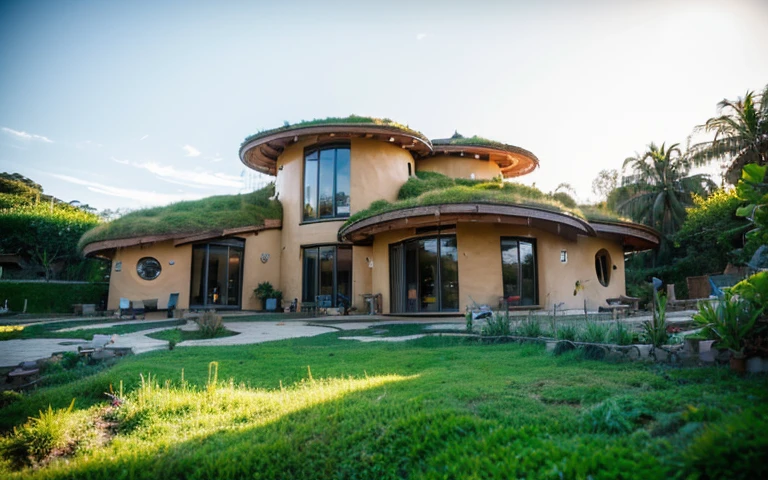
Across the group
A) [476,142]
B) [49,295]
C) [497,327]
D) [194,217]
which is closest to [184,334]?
[497,327]

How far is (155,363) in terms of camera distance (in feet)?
20.0

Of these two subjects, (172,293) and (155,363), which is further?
(172,293)

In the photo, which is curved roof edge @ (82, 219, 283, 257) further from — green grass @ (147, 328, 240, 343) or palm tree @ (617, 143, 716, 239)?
palm tree @ (617, 143, 716, 239)

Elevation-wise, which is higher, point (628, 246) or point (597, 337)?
point (628, 246)

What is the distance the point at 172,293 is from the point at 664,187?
93.5 ft

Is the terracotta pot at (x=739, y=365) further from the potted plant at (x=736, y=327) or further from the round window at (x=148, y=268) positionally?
the round window at (x=148, y=268)

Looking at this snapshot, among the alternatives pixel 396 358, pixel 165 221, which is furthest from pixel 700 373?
pixel 165 221

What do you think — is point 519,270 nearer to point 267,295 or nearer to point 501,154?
point 501,154

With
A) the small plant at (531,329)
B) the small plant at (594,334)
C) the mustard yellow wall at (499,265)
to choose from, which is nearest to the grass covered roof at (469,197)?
the mustard yellow wall at (499,265)

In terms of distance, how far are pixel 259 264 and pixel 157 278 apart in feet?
11.8

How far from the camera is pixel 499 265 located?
44.3ft

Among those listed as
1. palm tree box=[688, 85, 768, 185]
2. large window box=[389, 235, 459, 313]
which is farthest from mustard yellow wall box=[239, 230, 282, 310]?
palm tree box=[688, 85, 768, 185]

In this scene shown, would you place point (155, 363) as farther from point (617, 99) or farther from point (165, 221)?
point (165, 221)

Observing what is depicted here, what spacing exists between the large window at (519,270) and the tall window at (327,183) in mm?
6309
